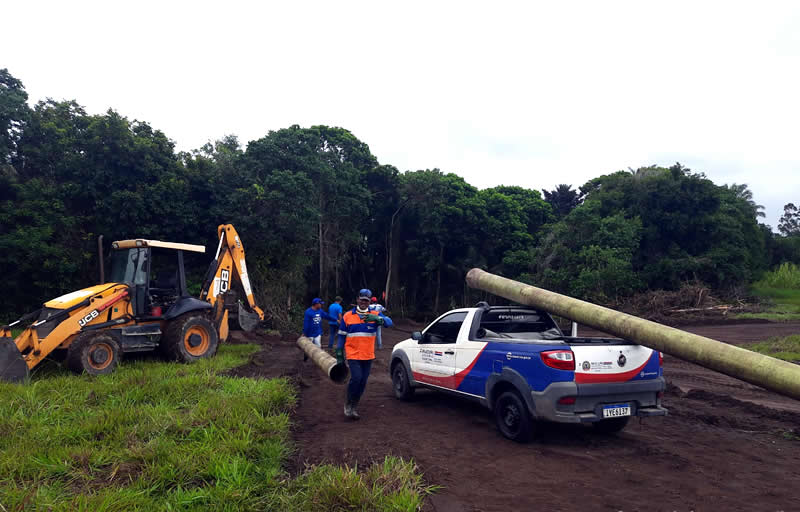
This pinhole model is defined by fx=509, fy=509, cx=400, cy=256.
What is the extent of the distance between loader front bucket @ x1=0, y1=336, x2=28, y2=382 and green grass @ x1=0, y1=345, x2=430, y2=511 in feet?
2.66

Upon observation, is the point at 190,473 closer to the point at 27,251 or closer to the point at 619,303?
the point at 27,251

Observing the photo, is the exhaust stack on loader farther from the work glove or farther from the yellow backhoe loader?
the yellow backhoe loader

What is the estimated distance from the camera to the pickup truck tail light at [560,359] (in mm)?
5242

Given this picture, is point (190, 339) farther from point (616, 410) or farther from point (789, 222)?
point (789, 222)

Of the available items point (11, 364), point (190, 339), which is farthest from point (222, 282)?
point (11, 364)

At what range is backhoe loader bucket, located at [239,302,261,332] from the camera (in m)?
12.6

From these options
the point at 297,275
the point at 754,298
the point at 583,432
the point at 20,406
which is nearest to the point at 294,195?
the point at 297,275

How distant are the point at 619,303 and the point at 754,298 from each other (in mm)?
6549

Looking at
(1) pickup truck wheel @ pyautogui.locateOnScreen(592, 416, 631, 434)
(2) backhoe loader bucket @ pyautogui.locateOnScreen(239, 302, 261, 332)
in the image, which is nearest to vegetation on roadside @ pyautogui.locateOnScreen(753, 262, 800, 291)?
(1) pickup truck wheel @ pyautogui.locateOnScreen(592, 416, 631, 434)

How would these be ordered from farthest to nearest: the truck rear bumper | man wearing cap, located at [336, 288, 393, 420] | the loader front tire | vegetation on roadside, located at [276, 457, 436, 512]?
the loader front tire
man wearing cap, located at [336, 288, 393, 420]
the truck rear bumper
vegetation on roadside, located at [276, 457, 436, 512]

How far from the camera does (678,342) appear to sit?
186 inches

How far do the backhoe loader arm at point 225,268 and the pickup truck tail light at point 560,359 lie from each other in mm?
9137

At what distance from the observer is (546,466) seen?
16.4 ft

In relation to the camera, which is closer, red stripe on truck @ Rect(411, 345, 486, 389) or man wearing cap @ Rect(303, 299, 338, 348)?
red stripe on truck @ Rect(411, 345, 486, 389)
